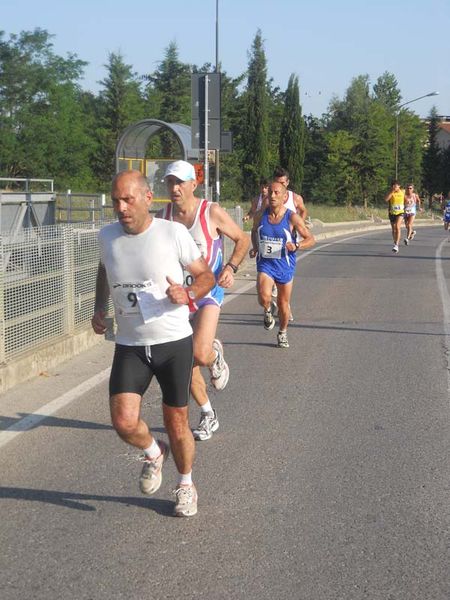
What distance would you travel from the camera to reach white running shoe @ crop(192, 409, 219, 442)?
246 inches

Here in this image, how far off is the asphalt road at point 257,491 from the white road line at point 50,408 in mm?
32

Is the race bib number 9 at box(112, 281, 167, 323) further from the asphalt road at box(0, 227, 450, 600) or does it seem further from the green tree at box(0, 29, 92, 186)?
the green tree at box(0, 29, 92, 186)

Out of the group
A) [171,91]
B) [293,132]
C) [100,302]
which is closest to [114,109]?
[171,91]

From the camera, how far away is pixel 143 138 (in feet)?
81.7

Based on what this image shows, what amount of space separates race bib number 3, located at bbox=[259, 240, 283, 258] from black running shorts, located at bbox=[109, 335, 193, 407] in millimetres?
5247

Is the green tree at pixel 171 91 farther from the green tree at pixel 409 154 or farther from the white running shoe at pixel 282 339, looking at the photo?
the white running shoe at pixel 282 339

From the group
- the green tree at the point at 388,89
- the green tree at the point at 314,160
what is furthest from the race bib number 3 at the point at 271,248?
the green tree at the point at 388,89

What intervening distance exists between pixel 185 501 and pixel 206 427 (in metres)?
1.58

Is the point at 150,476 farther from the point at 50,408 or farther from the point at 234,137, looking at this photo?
the point at 234,137

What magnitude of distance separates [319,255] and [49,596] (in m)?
22.0

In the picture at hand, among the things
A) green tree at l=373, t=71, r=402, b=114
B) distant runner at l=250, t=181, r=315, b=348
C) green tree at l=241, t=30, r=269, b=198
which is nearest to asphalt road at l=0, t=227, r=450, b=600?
distant runner at l=250, t=181, r=315, b=348

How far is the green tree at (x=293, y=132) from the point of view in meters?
75.1

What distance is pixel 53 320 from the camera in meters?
9.17

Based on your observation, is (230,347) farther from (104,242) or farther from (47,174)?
(47,174)
